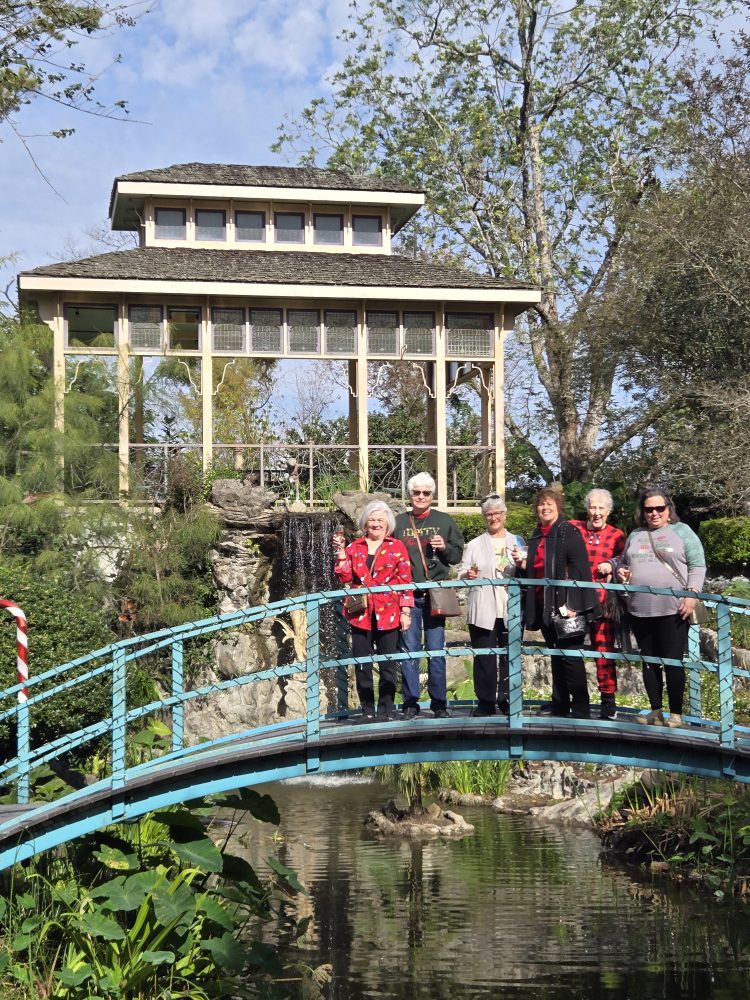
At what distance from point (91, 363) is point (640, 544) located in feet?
43.7

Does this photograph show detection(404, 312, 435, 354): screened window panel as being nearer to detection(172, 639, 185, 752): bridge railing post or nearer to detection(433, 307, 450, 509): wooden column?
detection(433, 307, 450, 509): wooden column

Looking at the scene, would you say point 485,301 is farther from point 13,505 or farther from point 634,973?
point 634,973

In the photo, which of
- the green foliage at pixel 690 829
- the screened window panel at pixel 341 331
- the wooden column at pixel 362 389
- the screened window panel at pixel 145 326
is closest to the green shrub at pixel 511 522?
the wooden column at pixel 362 389

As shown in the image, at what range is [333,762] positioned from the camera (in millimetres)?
7691

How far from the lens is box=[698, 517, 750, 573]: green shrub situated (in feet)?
63.9

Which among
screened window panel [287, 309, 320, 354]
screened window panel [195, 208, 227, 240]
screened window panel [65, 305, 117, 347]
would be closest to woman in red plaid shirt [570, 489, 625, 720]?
screened window panel [65, 305, 117, 347]

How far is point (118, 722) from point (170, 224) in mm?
16741

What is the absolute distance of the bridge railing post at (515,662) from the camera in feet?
24.8

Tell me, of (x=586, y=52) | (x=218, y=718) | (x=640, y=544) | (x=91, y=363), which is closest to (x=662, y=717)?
(x=640, y=544)

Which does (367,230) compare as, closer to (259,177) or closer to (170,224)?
(259,177)

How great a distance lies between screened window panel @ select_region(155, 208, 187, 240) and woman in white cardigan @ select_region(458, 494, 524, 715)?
16.1m

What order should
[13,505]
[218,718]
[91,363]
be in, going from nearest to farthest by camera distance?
1. [13,505]
2. [218,718]
3. [91,363]

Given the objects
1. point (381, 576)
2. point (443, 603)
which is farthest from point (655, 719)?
point (381, 576)

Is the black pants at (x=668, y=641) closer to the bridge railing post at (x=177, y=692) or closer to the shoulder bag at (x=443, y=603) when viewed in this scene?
the shoulder bag at (x=443, y=603)
